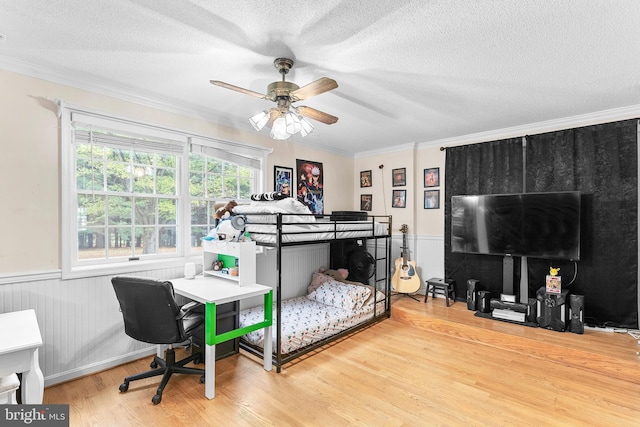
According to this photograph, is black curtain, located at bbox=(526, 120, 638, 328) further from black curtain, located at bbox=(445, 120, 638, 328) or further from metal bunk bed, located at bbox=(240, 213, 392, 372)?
metal bunk bed, located at bbox=(240, 213, 392, 372)

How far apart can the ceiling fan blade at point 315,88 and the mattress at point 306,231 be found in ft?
3.58

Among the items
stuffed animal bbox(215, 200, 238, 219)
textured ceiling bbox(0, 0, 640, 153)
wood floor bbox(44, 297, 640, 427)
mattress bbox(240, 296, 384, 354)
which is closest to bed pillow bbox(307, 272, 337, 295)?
mattress bbox(240, 296, 384, 354)

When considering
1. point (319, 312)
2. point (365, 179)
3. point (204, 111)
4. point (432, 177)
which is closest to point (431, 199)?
point (432, 177)

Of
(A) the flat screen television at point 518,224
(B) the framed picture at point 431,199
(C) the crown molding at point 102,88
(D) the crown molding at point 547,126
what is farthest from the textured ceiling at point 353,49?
(B) the framed picture at point 431,199

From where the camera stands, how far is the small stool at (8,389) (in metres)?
1.57

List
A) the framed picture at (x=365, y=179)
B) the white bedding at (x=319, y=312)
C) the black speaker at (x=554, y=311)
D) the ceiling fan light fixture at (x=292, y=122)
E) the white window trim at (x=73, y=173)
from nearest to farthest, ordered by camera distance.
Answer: the ceiling fan light fixture at (x=292, y=122), the white window trim at (x=73, y=173), the white bedding at (x=319, y=312), the black speaker at (x=554, y=311), the framed picture at (x=365, y=179)

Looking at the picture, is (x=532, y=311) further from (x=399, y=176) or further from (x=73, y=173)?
(x=73, y=173)

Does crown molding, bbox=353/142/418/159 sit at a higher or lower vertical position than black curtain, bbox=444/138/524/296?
higher

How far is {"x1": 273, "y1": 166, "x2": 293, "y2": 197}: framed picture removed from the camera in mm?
4008

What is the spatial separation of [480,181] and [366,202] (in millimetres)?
1764

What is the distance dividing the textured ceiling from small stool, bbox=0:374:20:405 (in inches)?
78.9

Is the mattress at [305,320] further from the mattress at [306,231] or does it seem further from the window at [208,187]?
the window at [208,187]

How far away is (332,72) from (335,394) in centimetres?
245

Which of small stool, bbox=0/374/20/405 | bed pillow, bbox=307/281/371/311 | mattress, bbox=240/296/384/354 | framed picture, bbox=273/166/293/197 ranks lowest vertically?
mattress, bbox=240/296/384/354
